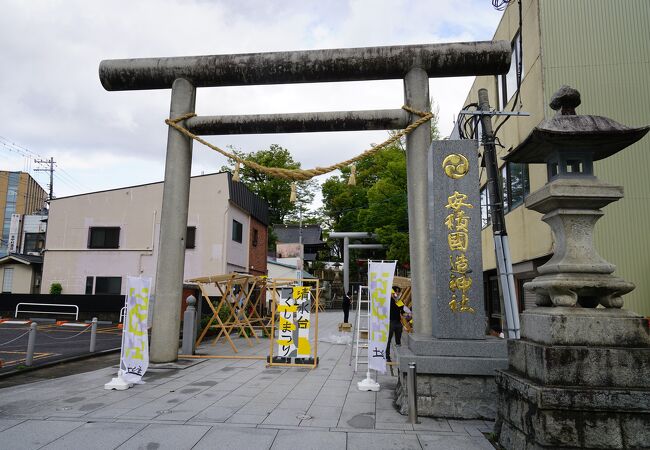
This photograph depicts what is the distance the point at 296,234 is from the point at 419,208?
4065 cm

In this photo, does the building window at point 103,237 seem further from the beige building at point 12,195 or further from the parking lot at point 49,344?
the beige building at point 12,195

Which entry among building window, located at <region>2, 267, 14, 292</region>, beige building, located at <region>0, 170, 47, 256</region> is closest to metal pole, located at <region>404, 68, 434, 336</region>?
building window, located at <region>2, 267, 14, 292</region>

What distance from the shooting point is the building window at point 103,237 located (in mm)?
23250

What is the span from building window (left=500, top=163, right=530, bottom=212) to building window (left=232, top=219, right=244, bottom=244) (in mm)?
14644

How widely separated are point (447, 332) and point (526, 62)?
33.7 ft

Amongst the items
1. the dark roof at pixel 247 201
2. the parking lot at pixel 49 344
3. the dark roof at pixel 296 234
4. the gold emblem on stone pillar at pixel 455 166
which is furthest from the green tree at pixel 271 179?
the gold emblem on stone pillar at pixel 455 166

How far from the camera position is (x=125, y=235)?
23109 millimetres

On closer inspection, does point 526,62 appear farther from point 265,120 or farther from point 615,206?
point 265,120

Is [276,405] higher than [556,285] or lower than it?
lower

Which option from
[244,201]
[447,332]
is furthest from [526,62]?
[244,201]

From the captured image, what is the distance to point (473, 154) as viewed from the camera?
22.9 ft

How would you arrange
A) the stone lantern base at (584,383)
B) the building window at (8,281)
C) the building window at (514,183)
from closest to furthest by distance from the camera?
1. the stone lantern base at (584,383)
2. the building window at (514,183)
3. the building window at (8,281)

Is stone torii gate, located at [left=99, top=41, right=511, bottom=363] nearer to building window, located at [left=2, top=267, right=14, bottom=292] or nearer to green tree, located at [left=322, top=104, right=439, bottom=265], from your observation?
green tree, located at [left=322, top=104, right=439, bottom=265]

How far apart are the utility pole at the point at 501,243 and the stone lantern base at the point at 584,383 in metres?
4.79
